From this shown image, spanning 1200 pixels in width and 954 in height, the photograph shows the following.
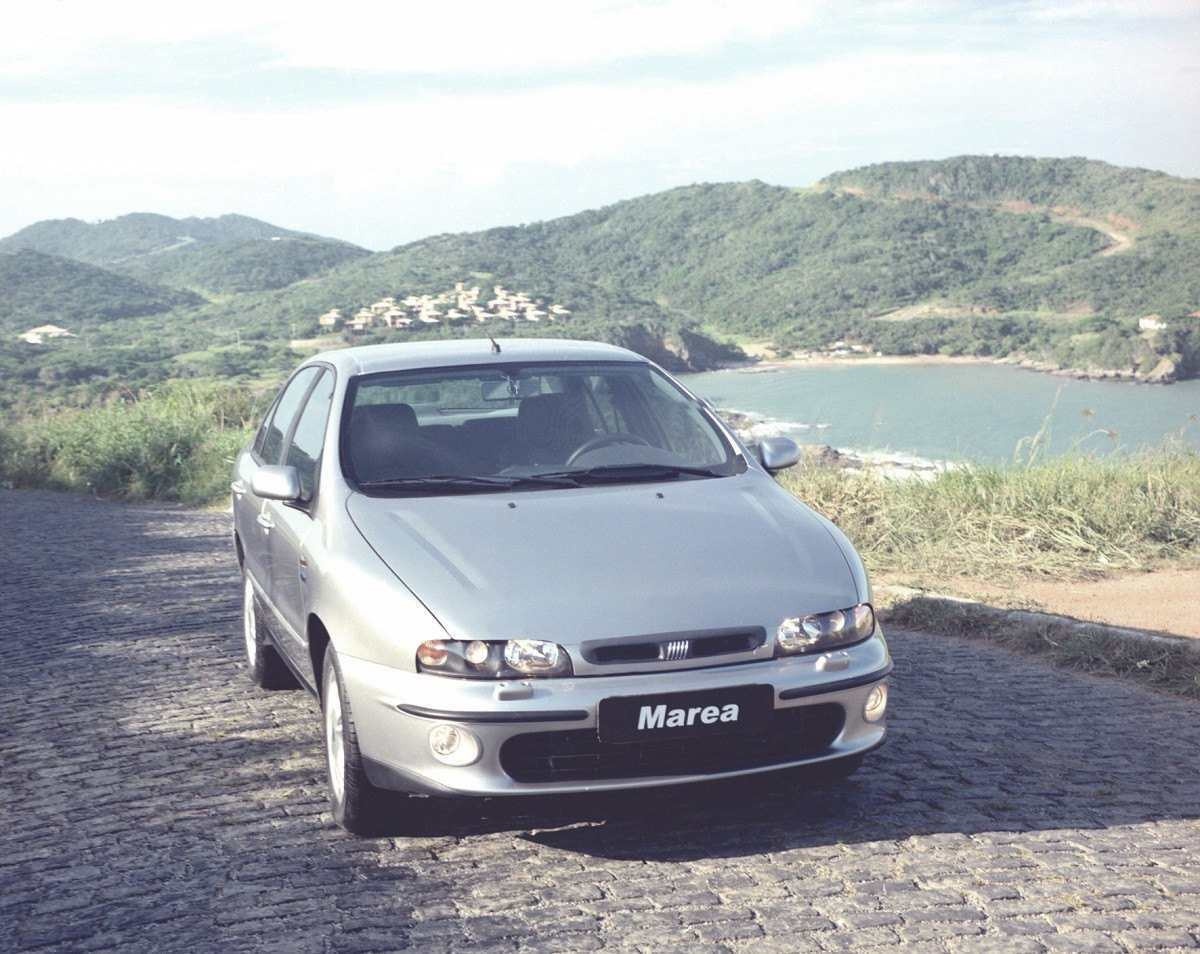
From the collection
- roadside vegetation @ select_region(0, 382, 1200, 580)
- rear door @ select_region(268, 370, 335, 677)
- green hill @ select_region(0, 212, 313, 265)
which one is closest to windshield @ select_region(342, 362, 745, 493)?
rear door @ select_region(268, 370, 335, 677)

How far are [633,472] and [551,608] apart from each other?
1.25 metres

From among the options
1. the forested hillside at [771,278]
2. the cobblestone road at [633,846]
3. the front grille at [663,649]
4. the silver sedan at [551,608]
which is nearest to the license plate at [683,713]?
the silver sedan at [551,608]

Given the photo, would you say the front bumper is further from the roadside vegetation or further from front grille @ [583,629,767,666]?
the roadside vegetation

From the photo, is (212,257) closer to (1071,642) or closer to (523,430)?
(1071,642)

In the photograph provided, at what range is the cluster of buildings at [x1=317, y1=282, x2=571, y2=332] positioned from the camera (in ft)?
178

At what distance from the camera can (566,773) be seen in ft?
13.4

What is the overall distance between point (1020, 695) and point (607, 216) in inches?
3842

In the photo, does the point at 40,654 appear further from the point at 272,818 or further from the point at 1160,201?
the point at 1160,201

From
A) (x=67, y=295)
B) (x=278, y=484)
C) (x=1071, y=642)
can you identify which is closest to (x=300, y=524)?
(x=278, y=484)

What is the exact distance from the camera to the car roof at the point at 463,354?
18.8ft

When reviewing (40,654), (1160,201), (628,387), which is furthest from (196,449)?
(1160,201)

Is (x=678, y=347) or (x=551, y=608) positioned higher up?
(x=551, y=608)

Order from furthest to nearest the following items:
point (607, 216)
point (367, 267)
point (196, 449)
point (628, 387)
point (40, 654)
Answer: point (607, 216) → point (367, 267) → point (196, 449) → point (40, 654) → point (628, 387)

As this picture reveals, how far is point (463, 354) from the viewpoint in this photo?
590 centimetres
